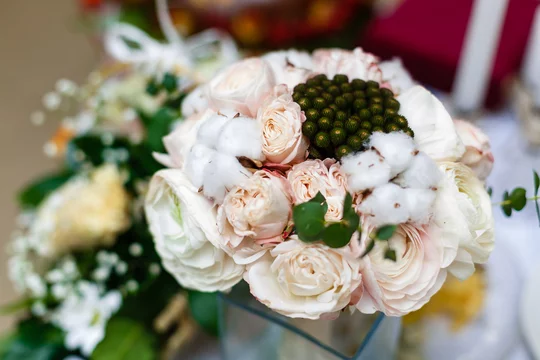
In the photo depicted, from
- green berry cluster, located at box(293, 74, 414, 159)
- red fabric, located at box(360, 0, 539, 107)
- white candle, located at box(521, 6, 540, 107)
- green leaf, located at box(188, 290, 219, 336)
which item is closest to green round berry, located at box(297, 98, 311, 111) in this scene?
green berry cluster, located at box(293, 74, 414, 159)

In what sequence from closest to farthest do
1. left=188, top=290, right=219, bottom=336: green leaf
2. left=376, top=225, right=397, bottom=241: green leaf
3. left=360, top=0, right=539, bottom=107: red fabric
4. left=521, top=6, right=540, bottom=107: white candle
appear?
left=376, top=225, right=397, bottom=241: green leaf < left=188, top=290, right=219, bottom=336: green leaf < left=521, top=6, right=540, bottom=107: white candle < left=360, top=0, right=539, bottom=107: red fabric

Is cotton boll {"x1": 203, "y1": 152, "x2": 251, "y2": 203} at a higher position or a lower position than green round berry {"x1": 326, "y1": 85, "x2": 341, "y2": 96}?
lower

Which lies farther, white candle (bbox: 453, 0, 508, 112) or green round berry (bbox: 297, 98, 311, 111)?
white candle (bbox: 453, 0, 508, 112)

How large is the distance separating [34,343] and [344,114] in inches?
20.4

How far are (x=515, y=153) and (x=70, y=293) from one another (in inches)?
28.1

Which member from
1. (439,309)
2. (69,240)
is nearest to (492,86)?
(439,309)

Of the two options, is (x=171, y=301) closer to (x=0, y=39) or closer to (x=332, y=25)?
(x=332, y=25)

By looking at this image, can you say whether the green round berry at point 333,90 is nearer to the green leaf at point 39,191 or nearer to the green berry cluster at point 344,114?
the green berry cluster at point 344,114

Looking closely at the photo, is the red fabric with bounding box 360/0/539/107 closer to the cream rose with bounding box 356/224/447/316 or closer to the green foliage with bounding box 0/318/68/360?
the cream rose with bounding box 356/224/447/316

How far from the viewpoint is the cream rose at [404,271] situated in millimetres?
331

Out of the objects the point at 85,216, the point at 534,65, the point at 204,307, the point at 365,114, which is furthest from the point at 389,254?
the point at 534,65

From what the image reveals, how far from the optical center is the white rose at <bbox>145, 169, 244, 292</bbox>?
1.19 feet

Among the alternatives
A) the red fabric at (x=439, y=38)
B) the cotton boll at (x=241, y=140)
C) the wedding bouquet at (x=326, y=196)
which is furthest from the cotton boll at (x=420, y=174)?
the red fabric at (x=439, y=38)

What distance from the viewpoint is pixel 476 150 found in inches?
15.1
